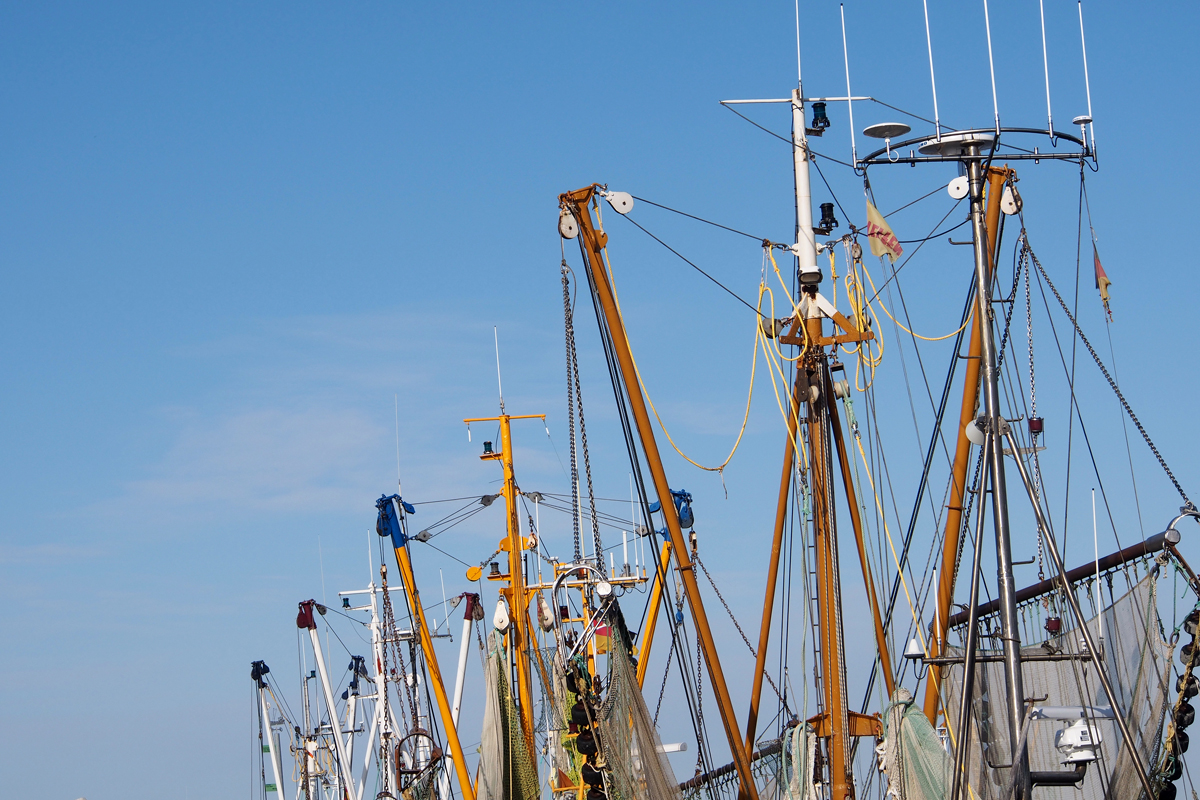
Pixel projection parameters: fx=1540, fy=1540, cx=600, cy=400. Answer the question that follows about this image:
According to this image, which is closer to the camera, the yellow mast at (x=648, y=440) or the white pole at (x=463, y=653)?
the yellow mast at (x=648, y=440)

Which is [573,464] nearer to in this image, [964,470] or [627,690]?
[627,690]

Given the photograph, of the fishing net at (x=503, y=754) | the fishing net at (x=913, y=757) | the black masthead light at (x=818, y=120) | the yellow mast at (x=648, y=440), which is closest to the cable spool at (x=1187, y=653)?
the fishing net at (x=913, y=757)

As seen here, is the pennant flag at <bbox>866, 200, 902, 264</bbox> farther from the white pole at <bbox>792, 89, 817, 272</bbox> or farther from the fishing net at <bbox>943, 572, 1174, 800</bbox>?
the fishing net at <bbox>943, 572, 1174, 800</bbox>

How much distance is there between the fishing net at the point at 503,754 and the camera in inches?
973

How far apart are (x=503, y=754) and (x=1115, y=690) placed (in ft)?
32.4

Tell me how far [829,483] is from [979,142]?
520 cm

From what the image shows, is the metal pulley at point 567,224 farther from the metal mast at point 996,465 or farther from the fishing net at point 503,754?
the fishing net at point 503,754

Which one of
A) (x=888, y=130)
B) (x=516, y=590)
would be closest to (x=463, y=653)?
(x=516, y=590)

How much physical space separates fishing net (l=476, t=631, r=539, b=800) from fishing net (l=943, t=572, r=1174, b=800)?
7.80 m

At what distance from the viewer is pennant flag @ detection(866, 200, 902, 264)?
20547 mm

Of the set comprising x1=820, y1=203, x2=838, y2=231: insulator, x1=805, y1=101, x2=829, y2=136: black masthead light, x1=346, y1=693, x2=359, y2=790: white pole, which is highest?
x1=805, y1=101, x2=829, y2=136: black masthead light

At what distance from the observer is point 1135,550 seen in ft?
62.6

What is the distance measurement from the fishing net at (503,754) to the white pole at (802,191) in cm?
912

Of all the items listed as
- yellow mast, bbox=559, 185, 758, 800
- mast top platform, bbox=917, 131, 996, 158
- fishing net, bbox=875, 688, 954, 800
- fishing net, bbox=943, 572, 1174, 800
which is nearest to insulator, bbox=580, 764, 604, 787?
yellow mast, bbox=559, 185, 758, 800
